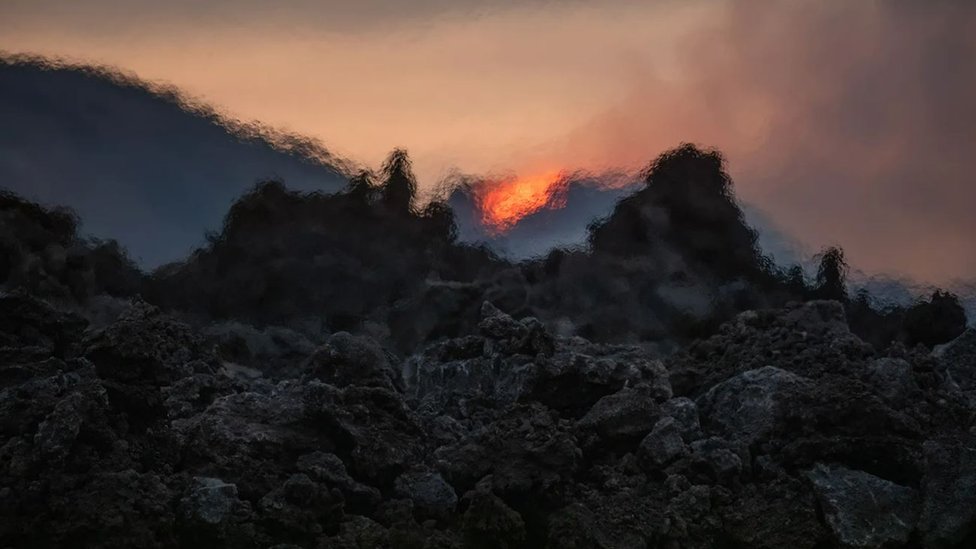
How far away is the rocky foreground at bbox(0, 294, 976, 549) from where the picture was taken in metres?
12.9

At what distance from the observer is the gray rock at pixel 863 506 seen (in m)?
13.9

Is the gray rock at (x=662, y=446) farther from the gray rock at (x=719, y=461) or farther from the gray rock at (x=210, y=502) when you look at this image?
the gray rock at (x=210, y=502)

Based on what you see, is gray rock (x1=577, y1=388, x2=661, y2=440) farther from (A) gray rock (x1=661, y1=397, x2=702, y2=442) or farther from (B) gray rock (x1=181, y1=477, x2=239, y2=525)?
(B) gray rock (x1=181, y1=477, x2=239, y2=525)

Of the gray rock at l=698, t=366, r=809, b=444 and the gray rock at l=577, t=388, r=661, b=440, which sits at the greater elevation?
the gray rock at l=698, t=366, r=809, b=444

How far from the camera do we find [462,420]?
659 inches

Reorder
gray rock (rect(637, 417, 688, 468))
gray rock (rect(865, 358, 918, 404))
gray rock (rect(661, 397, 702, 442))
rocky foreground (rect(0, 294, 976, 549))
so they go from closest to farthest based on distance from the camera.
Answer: rocky foreground (rect(0, 294, 976, 549)) < gray rock (rect(637, 417, 688, 468)) < gray rock (rect(661, 397, 702, 442)) < gray rock (rect(865, 358, 918, 404))

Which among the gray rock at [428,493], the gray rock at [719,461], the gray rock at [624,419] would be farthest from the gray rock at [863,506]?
the gray rock at [428,493]

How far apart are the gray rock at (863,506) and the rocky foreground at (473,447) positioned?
0.08 ft

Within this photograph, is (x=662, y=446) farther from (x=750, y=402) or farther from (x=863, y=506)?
(x=863, y=506)

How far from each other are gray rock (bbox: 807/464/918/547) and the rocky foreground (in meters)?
0.03

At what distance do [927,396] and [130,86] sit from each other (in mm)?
15297

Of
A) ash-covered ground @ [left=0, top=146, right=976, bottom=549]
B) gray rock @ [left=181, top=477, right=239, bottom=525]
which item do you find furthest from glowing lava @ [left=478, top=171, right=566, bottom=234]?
gray rock @ [left=181, top=477, right=239, bottom=525]

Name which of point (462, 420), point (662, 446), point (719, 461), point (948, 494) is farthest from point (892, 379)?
point (462, 420)

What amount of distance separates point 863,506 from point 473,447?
185 inches
